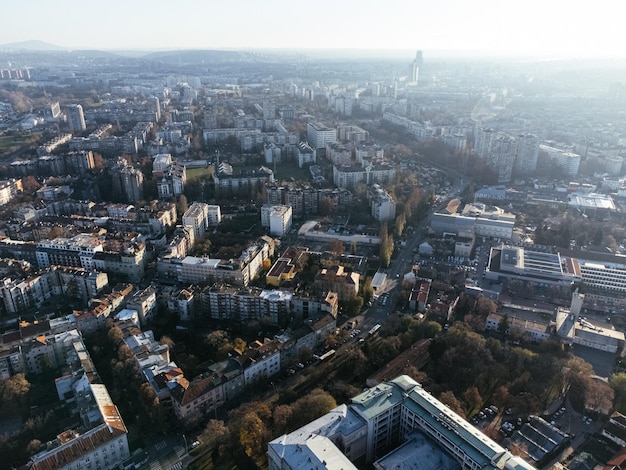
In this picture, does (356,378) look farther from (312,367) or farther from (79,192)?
(79,192)

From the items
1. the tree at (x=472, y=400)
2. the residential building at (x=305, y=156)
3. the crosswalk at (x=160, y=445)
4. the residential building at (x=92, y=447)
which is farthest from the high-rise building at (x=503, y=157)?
the residential building at (x=92, y=447)

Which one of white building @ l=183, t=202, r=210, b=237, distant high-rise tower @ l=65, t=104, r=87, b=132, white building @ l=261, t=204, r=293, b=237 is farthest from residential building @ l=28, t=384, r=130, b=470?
distant high-rise tower @ l=65, t=104, r=87, b=132

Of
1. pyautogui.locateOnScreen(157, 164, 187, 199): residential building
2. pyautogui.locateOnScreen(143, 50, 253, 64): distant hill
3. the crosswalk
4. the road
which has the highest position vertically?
pyautogui.locateOnScreen(143, 50, 253, 64): distant hill

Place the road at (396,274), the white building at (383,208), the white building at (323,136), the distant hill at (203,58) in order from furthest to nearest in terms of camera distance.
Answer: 1. the distant hill at (203,58)
2. the white building at (323,136)
3. the white building at (383,208)
4. the road at (396,274)

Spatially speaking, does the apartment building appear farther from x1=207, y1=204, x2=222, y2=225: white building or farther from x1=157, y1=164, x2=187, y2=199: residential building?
x1=207, y1=204, x2=222, y2=225: white building

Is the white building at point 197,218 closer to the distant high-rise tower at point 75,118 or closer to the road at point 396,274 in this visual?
the road at point 396,274

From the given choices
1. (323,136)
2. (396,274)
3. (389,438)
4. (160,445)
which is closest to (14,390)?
(160,445)

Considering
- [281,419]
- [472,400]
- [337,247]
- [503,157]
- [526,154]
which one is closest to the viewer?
[281,419]

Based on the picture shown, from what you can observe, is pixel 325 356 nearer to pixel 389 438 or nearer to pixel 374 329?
pixel 374 329
